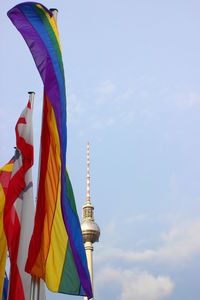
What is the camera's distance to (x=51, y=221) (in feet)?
33.9

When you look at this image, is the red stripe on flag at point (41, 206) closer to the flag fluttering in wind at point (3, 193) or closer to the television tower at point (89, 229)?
the flag fluttering in wind at point (3, 193)

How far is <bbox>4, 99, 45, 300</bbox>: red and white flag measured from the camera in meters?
11.5

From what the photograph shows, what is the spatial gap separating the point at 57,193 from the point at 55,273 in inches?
74.2

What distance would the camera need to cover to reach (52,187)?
1066 centimetres

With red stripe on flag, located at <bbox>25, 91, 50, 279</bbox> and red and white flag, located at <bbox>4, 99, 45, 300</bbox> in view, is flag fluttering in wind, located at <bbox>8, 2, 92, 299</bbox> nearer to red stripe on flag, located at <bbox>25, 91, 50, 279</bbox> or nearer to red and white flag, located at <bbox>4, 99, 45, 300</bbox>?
red stripe on flag, located at <bbox>25, 91, 50, 279</bbox>

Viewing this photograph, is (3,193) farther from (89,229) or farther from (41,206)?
(89,229)

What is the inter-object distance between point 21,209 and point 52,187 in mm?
2531

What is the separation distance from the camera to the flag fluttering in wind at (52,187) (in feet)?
33.0

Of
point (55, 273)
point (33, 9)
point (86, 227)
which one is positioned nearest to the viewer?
point (55, 273)

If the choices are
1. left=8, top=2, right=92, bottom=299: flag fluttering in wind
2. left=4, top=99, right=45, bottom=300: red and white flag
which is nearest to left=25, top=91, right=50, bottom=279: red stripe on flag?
left=8, top=2, right=92, bottom=299: flag fluttering in wind

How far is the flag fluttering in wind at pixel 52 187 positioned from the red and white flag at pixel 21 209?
1.65 meters

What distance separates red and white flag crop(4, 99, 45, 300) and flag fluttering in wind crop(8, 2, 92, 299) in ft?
5.41

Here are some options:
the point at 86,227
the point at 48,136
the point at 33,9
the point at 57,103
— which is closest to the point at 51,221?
the point at 48,136

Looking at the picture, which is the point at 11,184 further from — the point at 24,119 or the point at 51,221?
the point at 51,221
